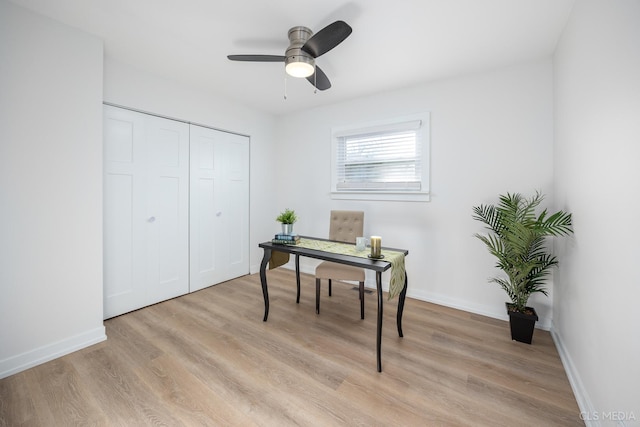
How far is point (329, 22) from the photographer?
Result: 1.90 m

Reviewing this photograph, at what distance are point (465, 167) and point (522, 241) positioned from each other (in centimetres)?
100

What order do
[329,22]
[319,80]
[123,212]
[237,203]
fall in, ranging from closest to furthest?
[329,22]
[319,80]
[123,212]
[237,203]

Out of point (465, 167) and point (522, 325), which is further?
point (465, 167)

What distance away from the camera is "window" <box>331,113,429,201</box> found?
9.92 ft

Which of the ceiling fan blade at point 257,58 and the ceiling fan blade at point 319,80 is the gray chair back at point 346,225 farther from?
the ceiling fan blade at point 257,58

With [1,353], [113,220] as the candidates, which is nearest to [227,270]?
[113,220]

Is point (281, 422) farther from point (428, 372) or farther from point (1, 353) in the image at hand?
point (1, 353)

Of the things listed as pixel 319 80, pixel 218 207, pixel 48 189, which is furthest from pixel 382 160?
pixel 48 189

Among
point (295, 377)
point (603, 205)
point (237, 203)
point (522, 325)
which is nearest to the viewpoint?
point (603, 205)

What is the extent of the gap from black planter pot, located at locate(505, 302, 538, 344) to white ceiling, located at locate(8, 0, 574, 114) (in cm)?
226

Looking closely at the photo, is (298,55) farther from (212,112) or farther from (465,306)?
(465,306)

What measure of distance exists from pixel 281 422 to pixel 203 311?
1682mm

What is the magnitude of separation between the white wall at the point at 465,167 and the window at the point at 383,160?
11 cm

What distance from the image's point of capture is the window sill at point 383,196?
3025 mm
